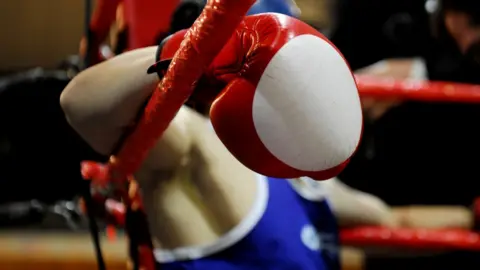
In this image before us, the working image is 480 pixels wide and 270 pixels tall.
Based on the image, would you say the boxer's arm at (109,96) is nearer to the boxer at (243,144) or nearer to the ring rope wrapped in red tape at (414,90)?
the boxer at (243,144)

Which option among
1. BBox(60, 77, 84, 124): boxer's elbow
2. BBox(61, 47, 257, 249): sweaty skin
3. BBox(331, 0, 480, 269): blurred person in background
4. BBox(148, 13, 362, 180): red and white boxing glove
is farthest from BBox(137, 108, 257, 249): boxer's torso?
BBox(331, 0, 480, 269): blurred person in background

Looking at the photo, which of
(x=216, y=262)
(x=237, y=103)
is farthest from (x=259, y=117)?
(x=216, y=262)

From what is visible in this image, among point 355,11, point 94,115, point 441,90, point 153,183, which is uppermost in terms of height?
point 94,115

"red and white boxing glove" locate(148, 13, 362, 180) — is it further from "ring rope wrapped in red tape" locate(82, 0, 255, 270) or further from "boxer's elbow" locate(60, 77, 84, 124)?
"boxer's elbow" locate(60, 77, 84, 124)

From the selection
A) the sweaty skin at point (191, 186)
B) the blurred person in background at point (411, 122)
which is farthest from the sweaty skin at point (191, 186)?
the blurred person in background at point (411, 122)

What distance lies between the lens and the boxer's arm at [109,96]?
47cm

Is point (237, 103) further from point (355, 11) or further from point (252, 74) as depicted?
point (355, 11)

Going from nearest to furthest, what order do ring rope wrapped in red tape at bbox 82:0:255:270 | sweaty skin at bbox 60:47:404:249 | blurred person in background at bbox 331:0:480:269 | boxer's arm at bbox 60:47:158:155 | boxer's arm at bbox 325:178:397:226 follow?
1. ring rope wrapped in red tape at bbox 82:0:255:270
2. boxer's arm at bbox 60:47:158:155
3. sweaty skin at bbox 60:47:404:249
4. boxer's arm at bbox 325:178:397:226
5. blurred person in background at bbox 331:0:480:269

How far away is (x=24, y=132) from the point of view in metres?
1.47

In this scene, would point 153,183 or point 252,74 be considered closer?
point 252,74

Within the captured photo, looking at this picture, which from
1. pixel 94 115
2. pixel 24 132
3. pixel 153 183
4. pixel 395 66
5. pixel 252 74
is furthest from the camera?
pixel 24 132

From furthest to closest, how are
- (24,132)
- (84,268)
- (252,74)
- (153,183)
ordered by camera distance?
1. (24,132)
2. (84,268)
3. (153,183)
4. (252,74)

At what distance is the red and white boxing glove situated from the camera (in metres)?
0.38

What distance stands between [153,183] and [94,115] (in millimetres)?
138
